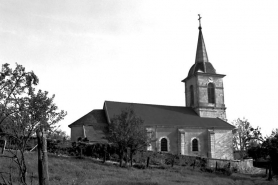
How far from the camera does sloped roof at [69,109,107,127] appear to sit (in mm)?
33625

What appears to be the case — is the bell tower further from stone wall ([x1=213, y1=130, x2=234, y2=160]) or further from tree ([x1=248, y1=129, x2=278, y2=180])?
tree ([x1=248, y1=129, x2=278, y2=180])

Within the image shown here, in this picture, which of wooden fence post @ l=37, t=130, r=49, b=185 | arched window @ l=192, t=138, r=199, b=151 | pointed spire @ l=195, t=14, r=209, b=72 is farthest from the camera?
pointed spire @ l=195, t=14, r=209, b=72

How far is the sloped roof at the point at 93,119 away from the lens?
33625mm

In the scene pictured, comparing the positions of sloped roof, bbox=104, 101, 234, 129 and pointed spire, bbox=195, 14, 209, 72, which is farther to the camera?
pointed spire, bbox=195, 14, 209, 72

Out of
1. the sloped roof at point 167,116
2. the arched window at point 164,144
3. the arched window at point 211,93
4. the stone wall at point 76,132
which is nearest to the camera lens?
the stone wall at point 76,132

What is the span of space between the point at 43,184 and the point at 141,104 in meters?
33.2

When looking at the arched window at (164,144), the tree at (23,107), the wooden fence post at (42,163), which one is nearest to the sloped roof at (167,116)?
the arched window at (164,144)

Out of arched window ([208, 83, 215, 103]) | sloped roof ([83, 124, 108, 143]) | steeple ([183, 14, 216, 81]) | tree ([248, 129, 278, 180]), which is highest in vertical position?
steeple ([183, 14, 216, 81])

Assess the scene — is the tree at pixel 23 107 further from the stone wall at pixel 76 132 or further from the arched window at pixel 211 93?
the arched window at pixel 211 93

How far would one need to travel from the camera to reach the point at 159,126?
36.6 meters

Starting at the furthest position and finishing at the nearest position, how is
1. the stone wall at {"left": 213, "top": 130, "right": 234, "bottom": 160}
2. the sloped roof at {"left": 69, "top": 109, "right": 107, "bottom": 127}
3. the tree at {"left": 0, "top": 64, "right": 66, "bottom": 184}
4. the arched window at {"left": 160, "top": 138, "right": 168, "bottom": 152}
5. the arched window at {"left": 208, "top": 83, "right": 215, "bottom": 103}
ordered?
the arched window at {"left": 208, "top": 83, "right": 215, "bottom": 103}, the stone wall at {"left": 213, "top": 130, "right": 234, "bottom": 160}, the arched window at {"left": 160, "top": 138, "right": 168, "bottom": 152}, the sloped roof at {"left": 69, "top": 109, "right": 107, "bottom": 127}, the tree at {"left": 0, "top": 64, "right": 66, "bottom": 184}

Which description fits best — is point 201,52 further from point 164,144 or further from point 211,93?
point 164,144

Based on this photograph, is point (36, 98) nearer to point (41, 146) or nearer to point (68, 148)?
point (41, 146)

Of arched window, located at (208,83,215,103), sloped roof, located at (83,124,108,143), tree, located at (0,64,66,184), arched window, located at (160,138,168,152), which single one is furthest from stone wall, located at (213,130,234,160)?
tree, located at (0,64,66,184)
